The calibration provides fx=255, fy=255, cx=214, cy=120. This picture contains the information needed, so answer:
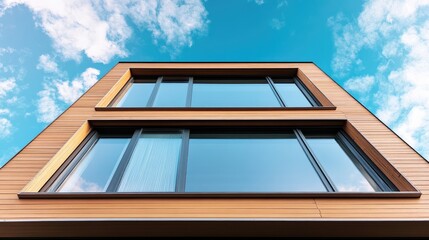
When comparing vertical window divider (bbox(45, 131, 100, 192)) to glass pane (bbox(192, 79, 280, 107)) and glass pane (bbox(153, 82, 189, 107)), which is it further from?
glass pane (bbox(192, 79, 280, 107))

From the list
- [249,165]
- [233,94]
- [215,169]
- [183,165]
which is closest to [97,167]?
[183,165]

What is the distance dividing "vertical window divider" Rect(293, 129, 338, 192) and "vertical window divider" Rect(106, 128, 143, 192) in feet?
11.9

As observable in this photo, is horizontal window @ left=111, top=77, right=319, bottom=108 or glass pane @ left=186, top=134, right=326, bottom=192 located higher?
horizontal window @ left=111, top=77, right=319, bottom=108

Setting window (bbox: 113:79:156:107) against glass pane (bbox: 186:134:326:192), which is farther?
window (bbox: 113:79:156:107)

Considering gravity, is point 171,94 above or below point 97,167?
above

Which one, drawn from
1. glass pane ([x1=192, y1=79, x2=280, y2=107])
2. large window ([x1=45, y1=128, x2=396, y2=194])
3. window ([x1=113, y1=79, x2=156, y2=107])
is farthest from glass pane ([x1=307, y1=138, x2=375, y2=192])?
window ([x1=113, y1=79, x2=156, y2=107])

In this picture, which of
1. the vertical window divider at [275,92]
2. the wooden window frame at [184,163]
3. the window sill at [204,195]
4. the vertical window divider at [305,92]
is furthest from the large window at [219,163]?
the vertical window divider at [305,92]

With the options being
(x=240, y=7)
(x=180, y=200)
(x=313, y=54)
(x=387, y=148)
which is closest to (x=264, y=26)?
(x=240, y=7)

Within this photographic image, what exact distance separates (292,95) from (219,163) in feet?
12.9

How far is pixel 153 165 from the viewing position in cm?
492

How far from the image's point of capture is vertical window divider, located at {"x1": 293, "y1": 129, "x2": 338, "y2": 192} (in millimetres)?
4424

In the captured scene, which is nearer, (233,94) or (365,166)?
(365,166)

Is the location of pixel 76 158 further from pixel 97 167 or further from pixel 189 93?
pixel 189 93

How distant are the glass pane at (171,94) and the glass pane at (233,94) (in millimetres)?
330
